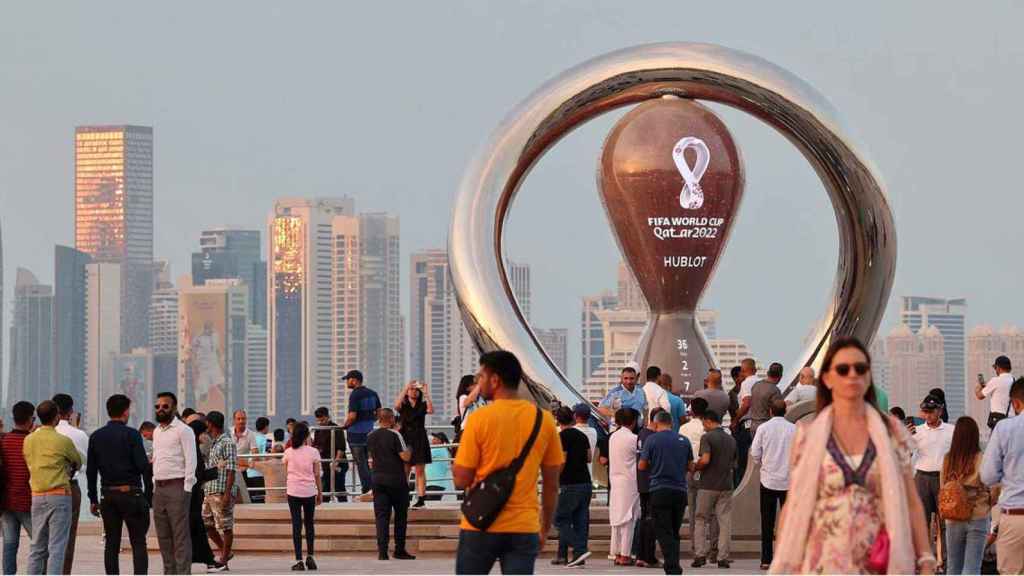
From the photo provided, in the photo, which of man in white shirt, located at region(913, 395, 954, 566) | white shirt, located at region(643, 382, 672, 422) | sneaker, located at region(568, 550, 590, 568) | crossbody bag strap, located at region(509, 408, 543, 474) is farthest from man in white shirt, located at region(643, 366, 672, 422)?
crossbody bag strap, located at region(509, 408, 543, 474)

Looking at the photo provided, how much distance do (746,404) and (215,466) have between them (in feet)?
15.8

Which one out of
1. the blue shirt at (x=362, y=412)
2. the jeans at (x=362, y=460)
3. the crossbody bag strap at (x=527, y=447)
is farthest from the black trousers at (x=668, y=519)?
the crossbody bag strap at (x=527, y=447)

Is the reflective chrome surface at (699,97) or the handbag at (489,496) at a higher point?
the reflective chrome surface at (699,97)

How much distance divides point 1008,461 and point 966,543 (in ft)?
7.54

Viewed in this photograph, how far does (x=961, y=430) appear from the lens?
13305mm

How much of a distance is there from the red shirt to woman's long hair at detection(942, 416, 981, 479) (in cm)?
630

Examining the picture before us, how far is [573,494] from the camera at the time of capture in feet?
54.6

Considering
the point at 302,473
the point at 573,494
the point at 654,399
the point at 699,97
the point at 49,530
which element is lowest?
the point at 49,530

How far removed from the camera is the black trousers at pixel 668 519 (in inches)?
621

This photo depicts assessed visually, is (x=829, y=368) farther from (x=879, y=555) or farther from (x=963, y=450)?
(x=963, y=450)

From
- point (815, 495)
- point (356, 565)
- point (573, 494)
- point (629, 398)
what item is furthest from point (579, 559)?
point (815, 495)

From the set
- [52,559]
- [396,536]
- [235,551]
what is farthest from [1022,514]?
[235,551]

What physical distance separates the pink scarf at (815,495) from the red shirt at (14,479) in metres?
8.51

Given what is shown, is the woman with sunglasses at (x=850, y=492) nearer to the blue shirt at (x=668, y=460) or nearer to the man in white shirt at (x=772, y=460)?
the blue shirt at (x=668, y=460)
